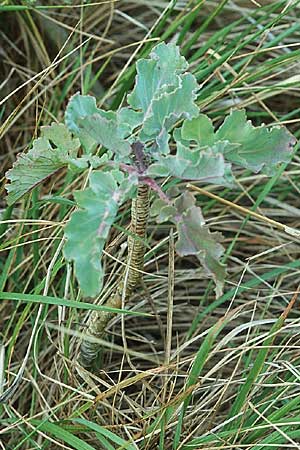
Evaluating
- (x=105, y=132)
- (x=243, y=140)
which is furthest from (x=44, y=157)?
(x=243, y=140)

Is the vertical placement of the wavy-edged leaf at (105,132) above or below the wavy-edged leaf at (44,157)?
above

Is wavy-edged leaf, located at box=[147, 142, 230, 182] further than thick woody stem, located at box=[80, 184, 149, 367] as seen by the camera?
No

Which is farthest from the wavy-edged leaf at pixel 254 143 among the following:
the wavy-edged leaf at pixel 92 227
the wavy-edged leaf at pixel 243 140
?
the wavy-edged leaf at pixel 92 227

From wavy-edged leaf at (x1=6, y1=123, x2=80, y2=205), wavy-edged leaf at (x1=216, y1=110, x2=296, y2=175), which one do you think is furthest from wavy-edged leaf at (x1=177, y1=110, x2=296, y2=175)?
wavy-edged leaf at (x1=6, y1=123, x2=80, y2=205)

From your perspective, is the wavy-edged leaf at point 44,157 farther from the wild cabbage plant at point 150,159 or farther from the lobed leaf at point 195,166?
the lobed leaf at point 195,166

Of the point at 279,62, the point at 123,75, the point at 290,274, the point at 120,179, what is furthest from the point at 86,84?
the point at 120,179

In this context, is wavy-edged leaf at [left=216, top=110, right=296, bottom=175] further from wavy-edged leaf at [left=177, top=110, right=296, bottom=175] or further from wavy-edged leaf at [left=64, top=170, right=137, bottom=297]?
wavy-edged leaf at [left=64, top=170, right=137, bottom=297]

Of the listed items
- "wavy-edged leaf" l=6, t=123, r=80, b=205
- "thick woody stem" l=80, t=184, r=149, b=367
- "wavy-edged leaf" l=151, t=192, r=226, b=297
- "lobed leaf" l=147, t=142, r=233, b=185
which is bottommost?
"thick woody stem" l=80, t=184, r=149, b=367
